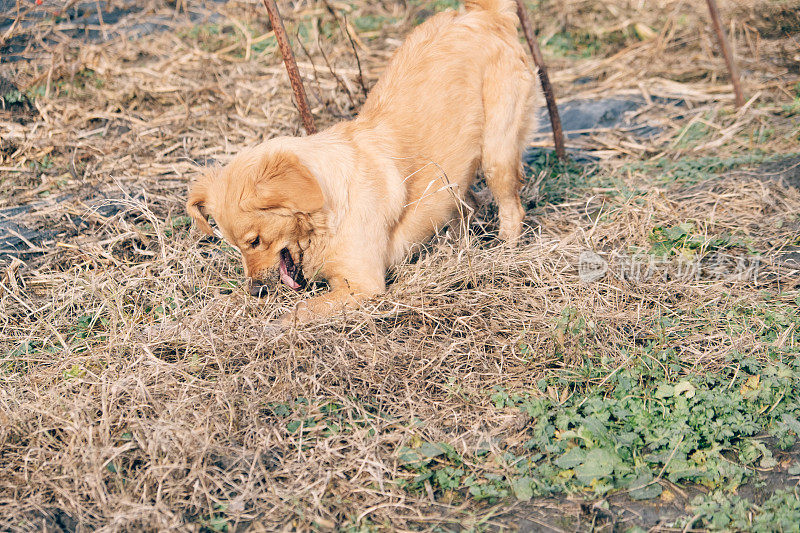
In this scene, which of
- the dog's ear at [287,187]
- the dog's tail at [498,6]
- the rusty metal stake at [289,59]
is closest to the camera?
the dog's ear at [287,187]

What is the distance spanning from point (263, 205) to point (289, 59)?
1324 millimetres

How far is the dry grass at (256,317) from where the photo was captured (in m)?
2.82

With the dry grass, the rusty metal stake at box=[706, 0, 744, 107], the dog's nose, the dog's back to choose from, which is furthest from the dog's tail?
the dog's nose

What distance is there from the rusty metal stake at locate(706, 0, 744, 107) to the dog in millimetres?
2568

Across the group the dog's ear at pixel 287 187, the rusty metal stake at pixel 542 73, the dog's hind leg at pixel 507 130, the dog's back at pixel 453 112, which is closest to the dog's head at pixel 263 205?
→ the dog's ear at pixel 287 187

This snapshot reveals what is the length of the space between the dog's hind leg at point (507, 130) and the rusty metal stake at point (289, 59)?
128 centimetres

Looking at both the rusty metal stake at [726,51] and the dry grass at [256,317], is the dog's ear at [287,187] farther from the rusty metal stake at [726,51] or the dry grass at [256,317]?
the rusty metal stake at [726,51]

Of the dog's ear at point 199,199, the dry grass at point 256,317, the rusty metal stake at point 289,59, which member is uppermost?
the rusty metal stake at point 289,59

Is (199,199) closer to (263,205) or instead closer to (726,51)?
(263,205)

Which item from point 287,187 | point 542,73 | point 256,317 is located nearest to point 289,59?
point 287,187

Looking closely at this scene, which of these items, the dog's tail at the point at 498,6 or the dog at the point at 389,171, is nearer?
the dog at the point at 389,171

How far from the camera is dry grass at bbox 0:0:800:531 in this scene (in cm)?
282

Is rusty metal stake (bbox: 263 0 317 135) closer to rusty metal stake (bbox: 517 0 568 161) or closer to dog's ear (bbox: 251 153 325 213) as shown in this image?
dog's ear (bbox: 251 153 325 213)

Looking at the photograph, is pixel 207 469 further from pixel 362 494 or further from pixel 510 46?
pixel 510 46
